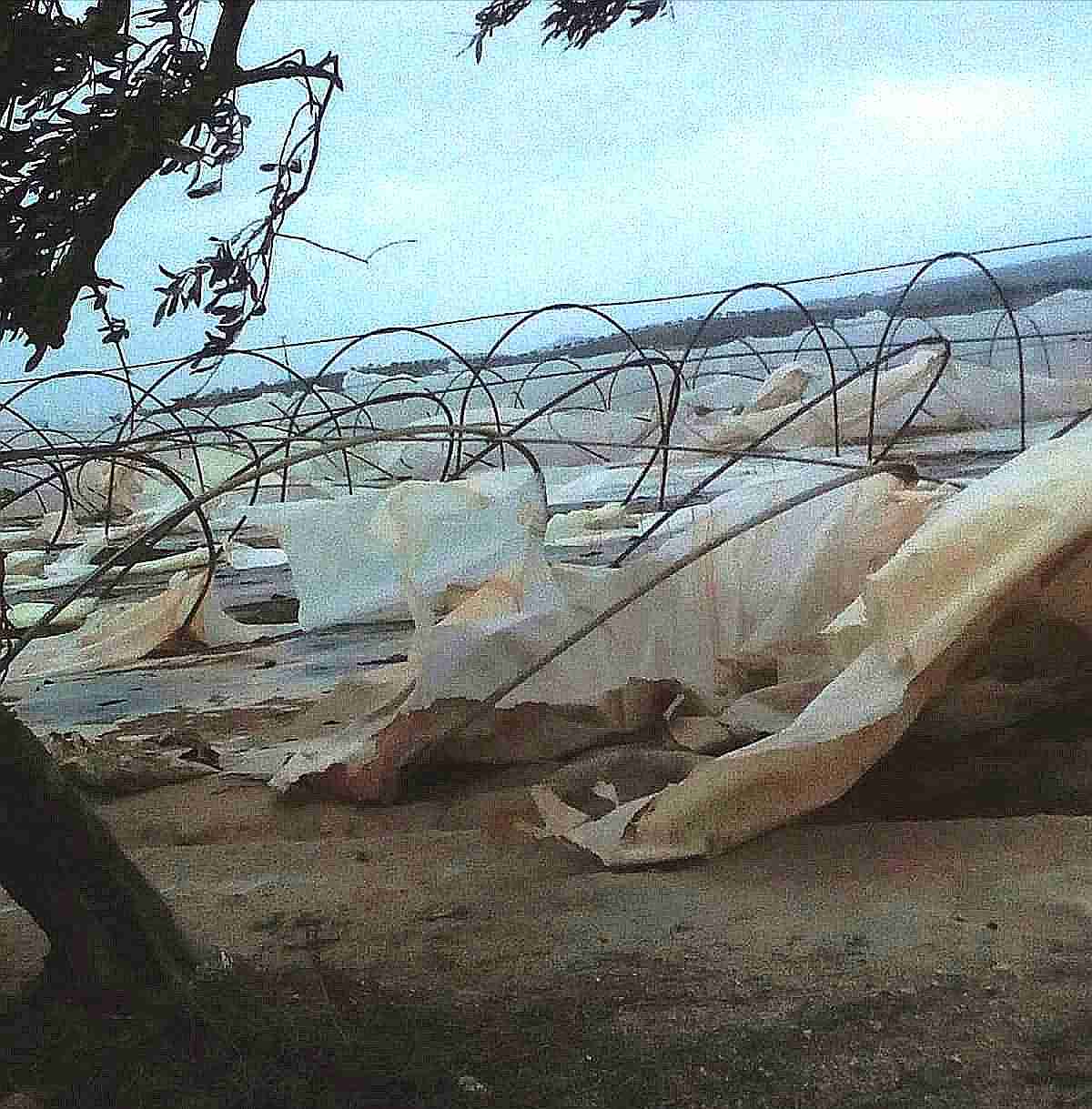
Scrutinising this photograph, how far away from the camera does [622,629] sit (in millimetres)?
2680

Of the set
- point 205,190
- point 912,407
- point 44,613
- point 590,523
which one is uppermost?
point 205,190

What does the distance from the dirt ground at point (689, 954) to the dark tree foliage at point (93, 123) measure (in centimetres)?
89

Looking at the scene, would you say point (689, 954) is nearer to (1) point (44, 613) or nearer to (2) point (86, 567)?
(1) point (44, 613)

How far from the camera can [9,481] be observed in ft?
34.8

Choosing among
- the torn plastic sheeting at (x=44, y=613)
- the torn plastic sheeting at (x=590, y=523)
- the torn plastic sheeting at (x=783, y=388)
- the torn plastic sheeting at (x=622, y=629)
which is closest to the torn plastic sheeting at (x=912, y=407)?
the torn plastic sheeting at (x=783, y=388)

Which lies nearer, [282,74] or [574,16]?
[282,74]

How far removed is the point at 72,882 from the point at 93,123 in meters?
0.81

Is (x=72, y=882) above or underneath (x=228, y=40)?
underneath

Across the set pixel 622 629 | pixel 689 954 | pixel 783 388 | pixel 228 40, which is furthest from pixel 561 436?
pixel 228 40

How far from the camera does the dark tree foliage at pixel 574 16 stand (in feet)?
6.05

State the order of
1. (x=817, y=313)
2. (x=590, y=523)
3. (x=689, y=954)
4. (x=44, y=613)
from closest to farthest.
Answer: (x=689, y=954) < (x=44, y=613) < (x=590, y=523) < (x=817, y=313)

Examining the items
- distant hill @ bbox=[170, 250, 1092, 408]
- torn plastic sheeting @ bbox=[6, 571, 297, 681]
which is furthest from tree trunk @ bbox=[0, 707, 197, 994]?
distant hill @ bbox=[170, 250, 1092, 408]

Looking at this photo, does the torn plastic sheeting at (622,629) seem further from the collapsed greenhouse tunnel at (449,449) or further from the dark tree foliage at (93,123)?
the dark tree foliage at (93,123)

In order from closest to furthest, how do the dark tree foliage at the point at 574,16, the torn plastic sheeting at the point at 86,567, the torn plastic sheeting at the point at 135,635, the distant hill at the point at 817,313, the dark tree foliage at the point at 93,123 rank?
the dark tree foliage at the point at 93,123 < the dark tree foliage at the point at 574,16 < the torn plastic sheeting at the point at 135,635 < the torn plastic sheeting at the point at 86,567 < the distant hill at the point at 817,313
